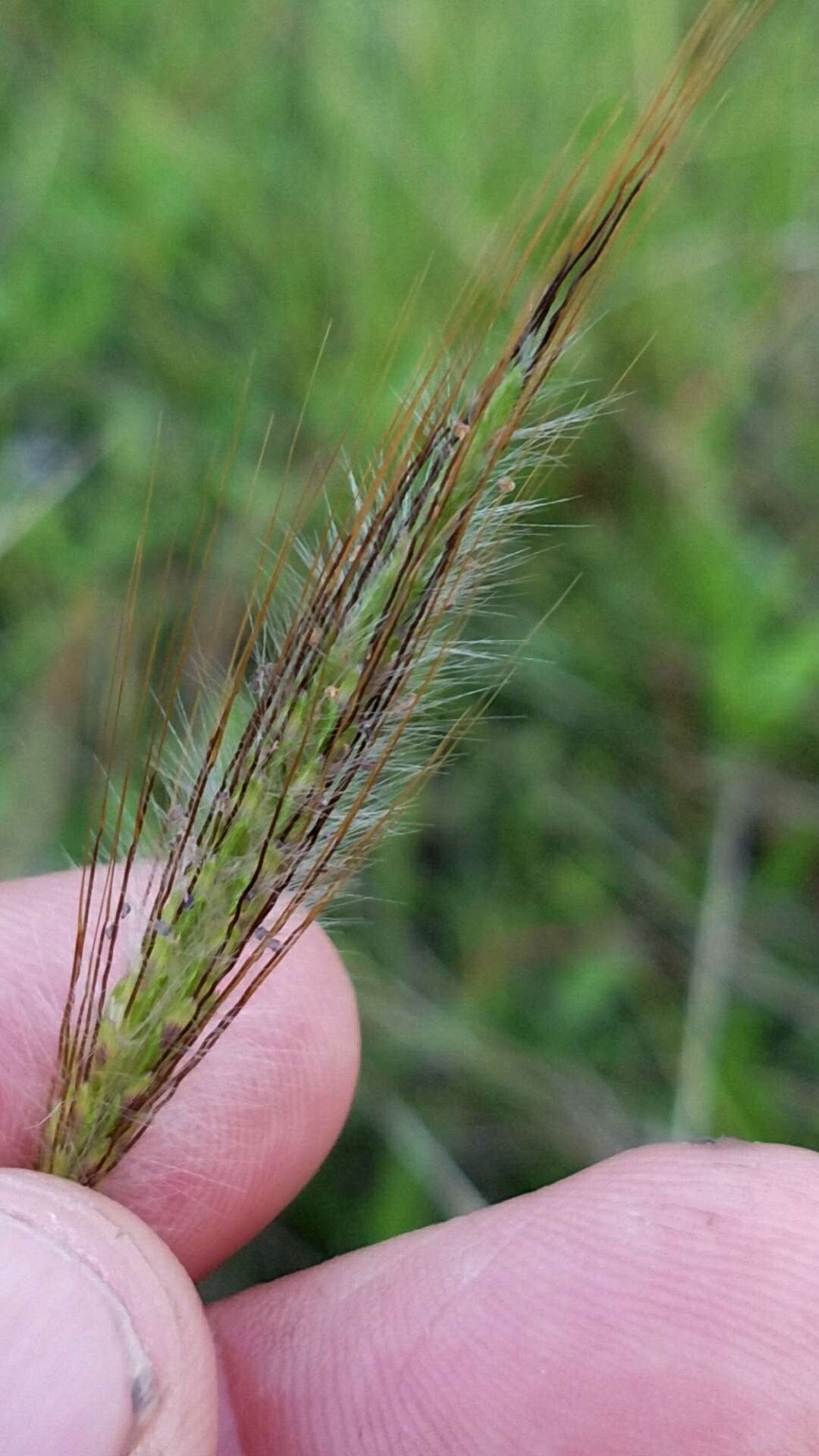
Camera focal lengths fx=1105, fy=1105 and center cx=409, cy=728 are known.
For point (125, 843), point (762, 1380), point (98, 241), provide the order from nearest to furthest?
point (762, 1380) → point (125, 843) → point (98, 241)

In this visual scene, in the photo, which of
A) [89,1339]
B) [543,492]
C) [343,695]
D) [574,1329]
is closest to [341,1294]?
[574,1329]

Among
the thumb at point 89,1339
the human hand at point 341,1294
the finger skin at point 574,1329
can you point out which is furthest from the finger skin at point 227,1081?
the thumb at point 89,1339

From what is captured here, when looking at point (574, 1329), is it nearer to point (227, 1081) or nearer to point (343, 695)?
point (227, 1081)

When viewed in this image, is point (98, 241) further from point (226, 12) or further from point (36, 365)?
point (226, 12)

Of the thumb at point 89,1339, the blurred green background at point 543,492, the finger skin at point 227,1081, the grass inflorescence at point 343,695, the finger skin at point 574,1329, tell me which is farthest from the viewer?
the blurred green background at point 543,492

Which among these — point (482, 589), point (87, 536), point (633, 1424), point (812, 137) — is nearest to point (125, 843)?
point (87, 536)

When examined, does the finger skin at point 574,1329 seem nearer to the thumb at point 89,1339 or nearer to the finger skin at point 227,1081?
the finger skin at point 227,1081
